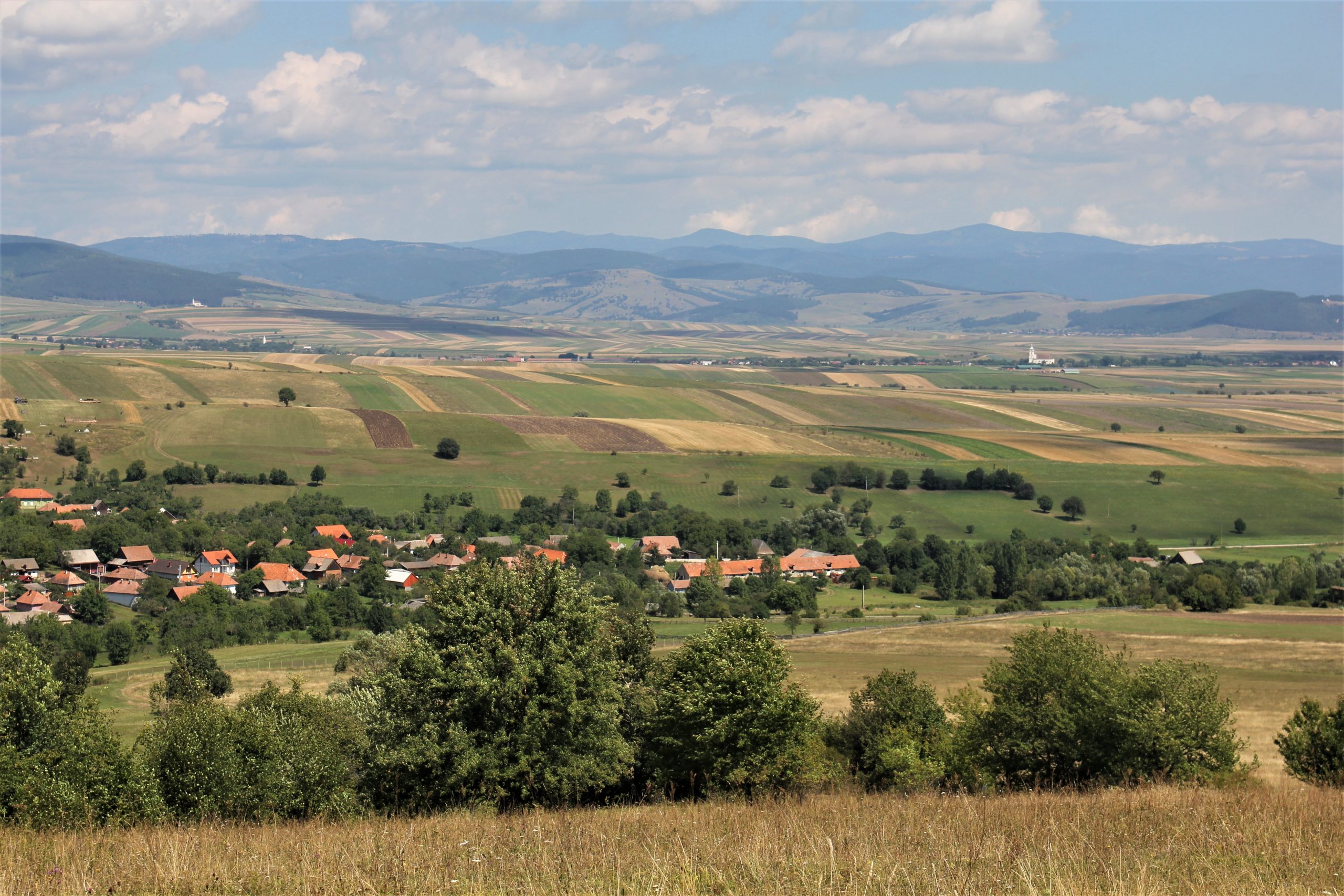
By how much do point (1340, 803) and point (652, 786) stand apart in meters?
12.1

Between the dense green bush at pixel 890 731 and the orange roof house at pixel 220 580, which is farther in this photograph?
the orange roof house at pixel 220 580

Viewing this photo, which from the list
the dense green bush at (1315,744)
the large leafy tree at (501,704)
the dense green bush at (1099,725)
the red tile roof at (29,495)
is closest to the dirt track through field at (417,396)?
the red tile roof at (29,495)

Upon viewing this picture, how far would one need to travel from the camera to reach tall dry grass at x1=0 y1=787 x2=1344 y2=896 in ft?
33.4

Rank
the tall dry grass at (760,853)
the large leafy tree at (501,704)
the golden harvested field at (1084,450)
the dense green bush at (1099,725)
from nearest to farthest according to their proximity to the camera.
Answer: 1. the tall dry grass at (760,853)
2. the large leafy tree at (501,704)
3. the dense green bush at (1099,725)
4. the golden harvested field at (1084,450)

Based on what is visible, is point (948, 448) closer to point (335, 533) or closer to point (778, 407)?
point (778, 407)

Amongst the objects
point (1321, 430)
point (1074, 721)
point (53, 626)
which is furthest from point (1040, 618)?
point (1321, 430)

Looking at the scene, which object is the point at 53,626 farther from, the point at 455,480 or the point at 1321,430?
the point at 1321,430

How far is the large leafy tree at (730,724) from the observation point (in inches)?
886

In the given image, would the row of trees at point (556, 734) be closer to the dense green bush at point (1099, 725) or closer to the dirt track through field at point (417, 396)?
the dense green bush at point (1099, 725)

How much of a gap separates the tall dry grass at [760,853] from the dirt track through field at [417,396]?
118 m

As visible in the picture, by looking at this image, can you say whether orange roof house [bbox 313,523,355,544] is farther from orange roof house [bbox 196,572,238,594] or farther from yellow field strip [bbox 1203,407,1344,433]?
yellow field strip [bbox 1203,407,1344,433]

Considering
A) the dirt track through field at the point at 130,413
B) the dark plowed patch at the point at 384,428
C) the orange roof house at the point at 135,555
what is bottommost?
the orange roof house at the point at 135,555

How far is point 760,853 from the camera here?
1152cm

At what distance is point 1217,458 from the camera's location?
108875mm
